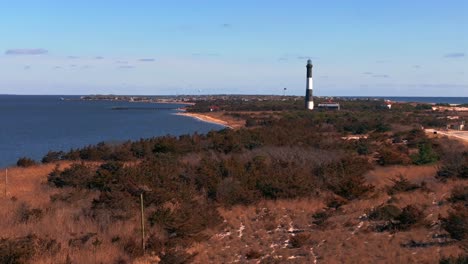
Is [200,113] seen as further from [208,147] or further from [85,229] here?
[85,229]

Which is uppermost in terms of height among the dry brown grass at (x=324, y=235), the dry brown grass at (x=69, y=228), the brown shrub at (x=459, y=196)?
the brown shrub at (x=459, y=196)

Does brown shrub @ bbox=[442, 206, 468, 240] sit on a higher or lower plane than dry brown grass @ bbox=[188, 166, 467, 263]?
higher

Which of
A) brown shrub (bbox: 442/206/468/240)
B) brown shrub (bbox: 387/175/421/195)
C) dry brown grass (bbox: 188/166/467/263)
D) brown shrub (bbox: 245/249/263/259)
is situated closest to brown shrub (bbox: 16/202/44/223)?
dry brown grass (bbox: 188/166/467/263)

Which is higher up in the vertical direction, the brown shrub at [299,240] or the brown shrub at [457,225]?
the brown shrub at [457,225]

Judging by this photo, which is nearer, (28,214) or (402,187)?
(28,214)

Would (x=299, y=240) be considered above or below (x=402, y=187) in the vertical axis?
below

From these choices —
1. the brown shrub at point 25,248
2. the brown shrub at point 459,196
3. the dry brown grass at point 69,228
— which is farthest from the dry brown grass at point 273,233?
the brown shrub at point 459,196

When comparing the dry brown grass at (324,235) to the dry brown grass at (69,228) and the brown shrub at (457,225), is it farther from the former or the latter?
the dry brown grass at (69,228)

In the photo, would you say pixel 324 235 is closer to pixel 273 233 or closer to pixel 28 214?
pixel 273 233

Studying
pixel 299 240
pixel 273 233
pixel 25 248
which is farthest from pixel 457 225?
pixel 25 248

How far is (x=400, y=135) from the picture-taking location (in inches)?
1639

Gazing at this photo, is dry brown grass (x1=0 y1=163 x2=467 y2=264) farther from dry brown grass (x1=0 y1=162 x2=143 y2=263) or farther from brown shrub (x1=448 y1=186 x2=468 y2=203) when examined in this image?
brown shrub (x1=448 y1=186 x2=468 y2=203)

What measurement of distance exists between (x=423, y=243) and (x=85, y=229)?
819 centimetres

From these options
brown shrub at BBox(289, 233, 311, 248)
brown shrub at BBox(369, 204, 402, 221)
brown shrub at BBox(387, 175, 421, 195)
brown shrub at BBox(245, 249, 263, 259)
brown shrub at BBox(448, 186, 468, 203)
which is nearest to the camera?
brown shrub at BBox(245, 249, 263, 259)
